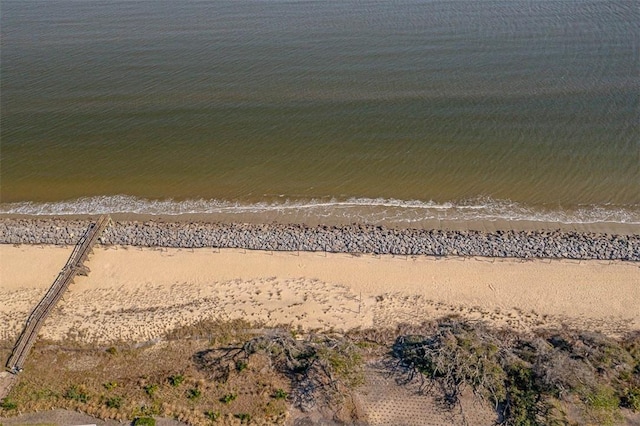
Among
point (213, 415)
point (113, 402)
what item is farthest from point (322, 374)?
point (113, 402)

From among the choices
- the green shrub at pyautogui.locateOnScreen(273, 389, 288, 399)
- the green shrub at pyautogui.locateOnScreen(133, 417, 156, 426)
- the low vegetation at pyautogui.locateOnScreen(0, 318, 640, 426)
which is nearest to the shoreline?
the low vegetation at pyautogui.locateOnScreen(0, 318, 640, 426)

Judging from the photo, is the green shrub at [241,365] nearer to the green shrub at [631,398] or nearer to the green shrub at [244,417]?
the green shrub at [244,417]

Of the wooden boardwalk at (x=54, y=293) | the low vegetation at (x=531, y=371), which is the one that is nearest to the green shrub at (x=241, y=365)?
the low vegetation at (x=531, y=371)

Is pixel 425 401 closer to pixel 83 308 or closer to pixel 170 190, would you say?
pixel 83 308

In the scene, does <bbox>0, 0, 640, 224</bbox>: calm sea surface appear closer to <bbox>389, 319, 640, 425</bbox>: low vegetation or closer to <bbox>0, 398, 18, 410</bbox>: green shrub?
<bbox>389, 319, 640, 425</bbox>: low vegetation

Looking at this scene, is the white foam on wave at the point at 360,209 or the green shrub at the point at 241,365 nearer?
the green shrub at the point at 241,365
